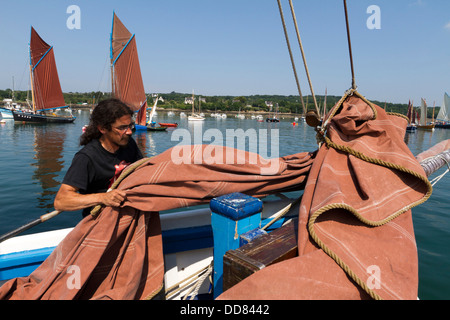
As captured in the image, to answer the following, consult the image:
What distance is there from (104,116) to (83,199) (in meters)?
0.82

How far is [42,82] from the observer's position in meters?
39.6

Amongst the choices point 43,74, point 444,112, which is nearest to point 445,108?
point 444,112

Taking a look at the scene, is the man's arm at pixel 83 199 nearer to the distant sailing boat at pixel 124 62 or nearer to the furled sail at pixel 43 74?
the distant sailing boat at pixel 124 62

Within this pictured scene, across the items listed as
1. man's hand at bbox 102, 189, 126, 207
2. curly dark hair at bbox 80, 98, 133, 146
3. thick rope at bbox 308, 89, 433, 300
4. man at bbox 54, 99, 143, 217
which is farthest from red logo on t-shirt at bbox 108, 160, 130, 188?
thick rope at bbox 308, 89, 433, 300

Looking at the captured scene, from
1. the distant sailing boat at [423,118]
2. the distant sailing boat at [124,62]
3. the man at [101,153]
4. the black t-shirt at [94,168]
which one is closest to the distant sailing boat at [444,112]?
the distant sailing boat at [423,118]

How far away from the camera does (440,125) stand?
225ft

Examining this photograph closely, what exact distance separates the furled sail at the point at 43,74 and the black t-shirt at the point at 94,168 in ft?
150

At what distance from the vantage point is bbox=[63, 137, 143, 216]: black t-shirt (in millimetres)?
2152

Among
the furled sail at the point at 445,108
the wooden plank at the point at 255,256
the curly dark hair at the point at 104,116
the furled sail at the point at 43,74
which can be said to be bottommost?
the wooden plank at the point at 255,256

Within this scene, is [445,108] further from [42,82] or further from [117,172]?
[117,172]

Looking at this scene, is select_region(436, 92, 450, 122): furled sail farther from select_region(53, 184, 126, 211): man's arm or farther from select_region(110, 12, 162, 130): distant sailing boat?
select_region(53, 184, 126, 211): man's arm

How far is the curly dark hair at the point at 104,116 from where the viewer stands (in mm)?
2438

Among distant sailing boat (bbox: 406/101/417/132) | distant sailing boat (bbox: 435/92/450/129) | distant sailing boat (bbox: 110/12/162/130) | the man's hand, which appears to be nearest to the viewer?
the man's hand
